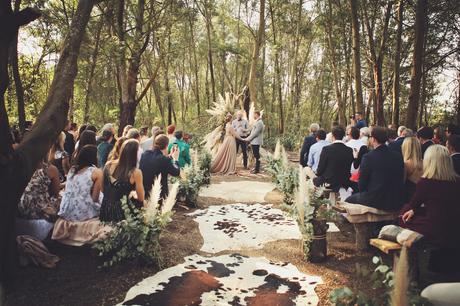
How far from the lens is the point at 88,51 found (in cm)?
1684

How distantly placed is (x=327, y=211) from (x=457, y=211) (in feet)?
5.58

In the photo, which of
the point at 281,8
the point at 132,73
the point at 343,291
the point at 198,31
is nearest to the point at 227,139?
the point at 132,73

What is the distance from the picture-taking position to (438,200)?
3891 mm

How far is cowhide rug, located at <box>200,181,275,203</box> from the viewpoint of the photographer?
926 cm

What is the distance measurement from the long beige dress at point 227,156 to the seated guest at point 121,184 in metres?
8.01

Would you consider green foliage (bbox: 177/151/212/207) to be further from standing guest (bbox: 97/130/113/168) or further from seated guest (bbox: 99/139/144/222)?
seated guest (bbox: 99/139/144/222)

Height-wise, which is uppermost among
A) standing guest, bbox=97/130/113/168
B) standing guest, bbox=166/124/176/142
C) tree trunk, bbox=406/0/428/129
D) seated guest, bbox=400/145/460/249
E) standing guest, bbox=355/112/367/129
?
tree trunk, bbox=406/0/428/129

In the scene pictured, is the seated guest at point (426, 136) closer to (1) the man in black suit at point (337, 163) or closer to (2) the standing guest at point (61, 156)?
(1) the man in black suit at point (337, 163)

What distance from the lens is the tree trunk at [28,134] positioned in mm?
3736

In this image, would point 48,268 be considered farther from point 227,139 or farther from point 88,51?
point 88,51

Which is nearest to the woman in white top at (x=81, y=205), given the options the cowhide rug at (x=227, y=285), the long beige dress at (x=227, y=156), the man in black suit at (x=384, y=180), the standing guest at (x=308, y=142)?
the cowhide rug at (x=227, y=285)

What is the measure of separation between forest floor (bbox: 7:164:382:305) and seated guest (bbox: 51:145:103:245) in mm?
241

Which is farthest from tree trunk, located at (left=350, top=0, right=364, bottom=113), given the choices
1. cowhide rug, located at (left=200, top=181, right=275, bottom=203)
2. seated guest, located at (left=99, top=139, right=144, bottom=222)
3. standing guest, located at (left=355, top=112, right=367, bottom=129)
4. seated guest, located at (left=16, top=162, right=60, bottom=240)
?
seated guest, located at (left=16, top=162, right=60, bottom=240)

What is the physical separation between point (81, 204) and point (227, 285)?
2.21m
